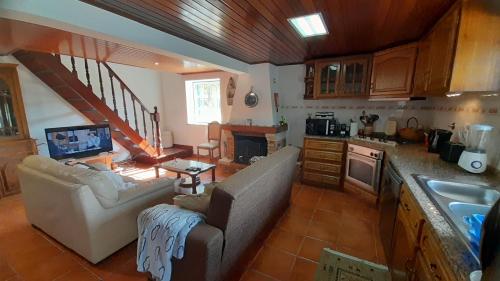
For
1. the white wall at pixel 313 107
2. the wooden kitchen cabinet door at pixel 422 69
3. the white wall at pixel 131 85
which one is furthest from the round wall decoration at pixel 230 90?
the wooden kitchen cabinet door at pixel 422 69

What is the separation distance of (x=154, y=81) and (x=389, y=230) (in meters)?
5.83

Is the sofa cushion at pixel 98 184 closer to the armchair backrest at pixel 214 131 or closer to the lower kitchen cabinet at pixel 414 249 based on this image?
the lower kitchen cabinet at pixel 414 249

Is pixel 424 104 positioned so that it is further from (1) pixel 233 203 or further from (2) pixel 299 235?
(1) pixel 233 203

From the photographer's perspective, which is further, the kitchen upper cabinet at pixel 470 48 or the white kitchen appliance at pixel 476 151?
the white kitchen appliance at pixel 476 151

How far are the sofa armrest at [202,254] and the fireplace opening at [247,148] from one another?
300 centimetres

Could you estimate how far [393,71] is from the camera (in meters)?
2.85

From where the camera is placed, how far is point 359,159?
2.96 metres

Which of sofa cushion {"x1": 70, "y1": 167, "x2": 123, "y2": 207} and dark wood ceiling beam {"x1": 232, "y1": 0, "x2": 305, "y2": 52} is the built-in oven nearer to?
dark wood ceiling beam {"x1": 232, "y1": 0, "x2": 305, "y2": 52}

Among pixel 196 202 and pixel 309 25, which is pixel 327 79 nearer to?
pixel 309 25

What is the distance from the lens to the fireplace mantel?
13.0 feet

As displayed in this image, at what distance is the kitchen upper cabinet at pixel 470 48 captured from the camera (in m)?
1.34

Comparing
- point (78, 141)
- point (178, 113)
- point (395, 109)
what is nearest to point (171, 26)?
point (78, 141)

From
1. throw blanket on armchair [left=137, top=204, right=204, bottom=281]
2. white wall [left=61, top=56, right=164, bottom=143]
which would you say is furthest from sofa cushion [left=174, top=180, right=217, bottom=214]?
white wall [left=61, top=56, right=164, bottom=143]

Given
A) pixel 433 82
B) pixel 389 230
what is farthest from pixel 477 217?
pixel 433 82
